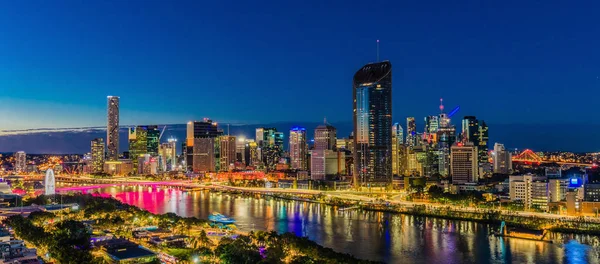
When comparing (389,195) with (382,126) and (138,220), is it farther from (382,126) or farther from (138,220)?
(138,220)

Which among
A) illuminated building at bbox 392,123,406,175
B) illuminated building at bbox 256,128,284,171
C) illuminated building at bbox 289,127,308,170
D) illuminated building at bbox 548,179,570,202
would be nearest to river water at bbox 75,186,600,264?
illuminated building at bbox 548,179,570,202

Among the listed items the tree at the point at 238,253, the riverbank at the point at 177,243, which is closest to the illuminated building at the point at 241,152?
the riverbank at the point at 177,243

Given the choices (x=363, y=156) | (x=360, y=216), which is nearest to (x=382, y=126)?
(x=363, y=156)

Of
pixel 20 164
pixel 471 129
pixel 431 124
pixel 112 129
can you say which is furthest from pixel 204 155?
pixel 471 129

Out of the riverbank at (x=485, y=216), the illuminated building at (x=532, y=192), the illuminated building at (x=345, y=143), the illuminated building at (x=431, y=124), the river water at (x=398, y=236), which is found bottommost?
the river water at (x=398, y=236)

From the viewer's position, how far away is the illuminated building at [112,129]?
5116cm

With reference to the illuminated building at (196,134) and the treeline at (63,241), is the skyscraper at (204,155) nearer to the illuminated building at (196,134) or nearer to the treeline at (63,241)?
the illuminated building at (196,134)

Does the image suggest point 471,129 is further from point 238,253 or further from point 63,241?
point 63,241

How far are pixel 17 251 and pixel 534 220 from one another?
1296 centimetres

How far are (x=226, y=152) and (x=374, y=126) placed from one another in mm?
21115

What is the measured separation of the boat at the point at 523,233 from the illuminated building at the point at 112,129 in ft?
141

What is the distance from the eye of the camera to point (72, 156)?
68.1 m

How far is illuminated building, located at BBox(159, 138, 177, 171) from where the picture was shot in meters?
50.0

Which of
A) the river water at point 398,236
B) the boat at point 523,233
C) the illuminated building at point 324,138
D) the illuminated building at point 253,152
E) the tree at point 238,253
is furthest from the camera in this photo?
the illuminated building at point 253,152
